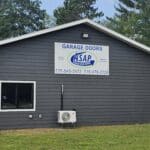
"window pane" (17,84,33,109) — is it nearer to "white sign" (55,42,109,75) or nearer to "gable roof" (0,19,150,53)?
"white sign" (55,42,109,75)

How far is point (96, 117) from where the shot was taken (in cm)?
2370

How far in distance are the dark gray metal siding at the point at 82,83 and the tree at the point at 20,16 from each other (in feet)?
104

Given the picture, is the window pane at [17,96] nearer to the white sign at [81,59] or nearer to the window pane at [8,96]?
the window pane at [8,96]

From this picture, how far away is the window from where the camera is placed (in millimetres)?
21766

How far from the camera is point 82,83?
23.5 meters

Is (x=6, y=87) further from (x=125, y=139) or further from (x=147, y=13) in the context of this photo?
(x=147, y=13)

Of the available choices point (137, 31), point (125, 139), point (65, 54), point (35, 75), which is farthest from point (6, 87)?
point (137, 31)

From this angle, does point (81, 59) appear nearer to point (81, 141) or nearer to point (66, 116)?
point (66, 116)

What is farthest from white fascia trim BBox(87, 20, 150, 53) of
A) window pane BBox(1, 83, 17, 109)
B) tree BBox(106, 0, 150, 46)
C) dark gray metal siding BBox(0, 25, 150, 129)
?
tree BBox(106, 0, 150, 46)

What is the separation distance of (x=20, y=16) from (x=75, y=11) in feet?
25.8

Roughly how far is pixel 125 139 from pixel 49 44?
6.73 meters

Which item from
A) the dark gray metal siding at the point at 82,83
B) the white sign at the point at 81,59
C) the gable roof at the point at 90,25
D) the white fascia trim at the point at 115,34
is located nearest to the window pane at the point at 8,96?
the dark gray metal siding at the point at 82,83

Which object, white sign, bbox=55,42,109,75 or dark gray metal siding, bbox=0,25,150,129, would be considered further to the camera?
white sign, bbox=55,42,109,75

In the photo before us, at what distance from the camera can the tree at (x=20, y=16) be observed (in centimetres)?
5538
